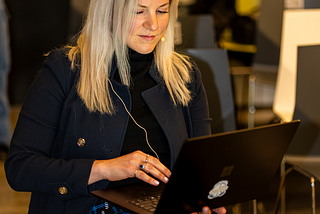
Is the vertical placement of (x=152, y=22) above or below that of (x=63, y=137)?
above

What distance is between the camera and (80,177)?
112 centimetres

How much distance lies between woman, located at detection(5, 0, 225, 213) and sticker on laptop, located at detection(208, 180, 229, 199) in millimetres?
171

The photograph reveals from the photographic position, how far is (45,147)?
A: 1189mm

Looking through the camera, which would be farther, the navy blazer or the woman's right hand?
the navy blazer

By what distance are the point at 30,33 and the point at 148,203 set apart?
3.66 meters

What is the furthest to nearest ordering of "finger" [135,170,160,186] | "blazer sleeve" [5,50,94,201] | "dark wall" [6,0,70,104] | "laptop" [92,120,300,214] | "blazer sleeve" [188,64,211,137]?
"dark wall" [6,0,70,104] < "blazer sleeve" [188,64,211,137] < "blazer sleeve" [5,50,94,201] < "finger" [135,170,160,186] < "laptop" [92,120,300,214]

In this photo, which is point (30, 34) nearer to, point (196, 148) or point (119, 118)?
point (119, 118)

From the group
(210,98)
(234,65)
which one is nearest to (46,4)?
(234,65)

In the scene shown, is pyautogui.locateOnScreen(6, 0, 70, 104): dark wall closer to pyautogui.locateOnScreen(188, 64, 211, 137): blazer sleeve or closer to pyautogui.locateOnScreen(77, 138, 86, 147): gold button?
pyautogui.locateOnScreen(188, 64, 211, 137): blazer sleeve

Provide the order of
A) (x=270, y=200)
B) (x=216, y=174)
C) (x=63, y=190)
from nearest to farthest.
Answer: (x=216, y=174) → (x=63, y=190) → (x=270, y=200)

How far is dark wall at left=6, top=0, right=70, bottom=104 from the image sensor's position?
165 inches

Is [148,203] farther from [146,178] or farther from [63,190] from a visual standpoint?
[63,190]

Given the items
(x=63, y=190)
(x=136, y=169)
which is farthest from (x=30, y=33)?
(x=136, y=169)

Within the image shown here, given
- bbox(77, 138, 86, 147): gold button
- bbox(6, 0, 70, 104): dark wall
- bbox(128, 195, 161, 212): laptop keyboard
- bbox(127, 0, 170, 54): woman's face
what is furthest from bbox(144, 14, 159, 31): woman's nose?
bbox(6, 0, 70, 104): dark wall
